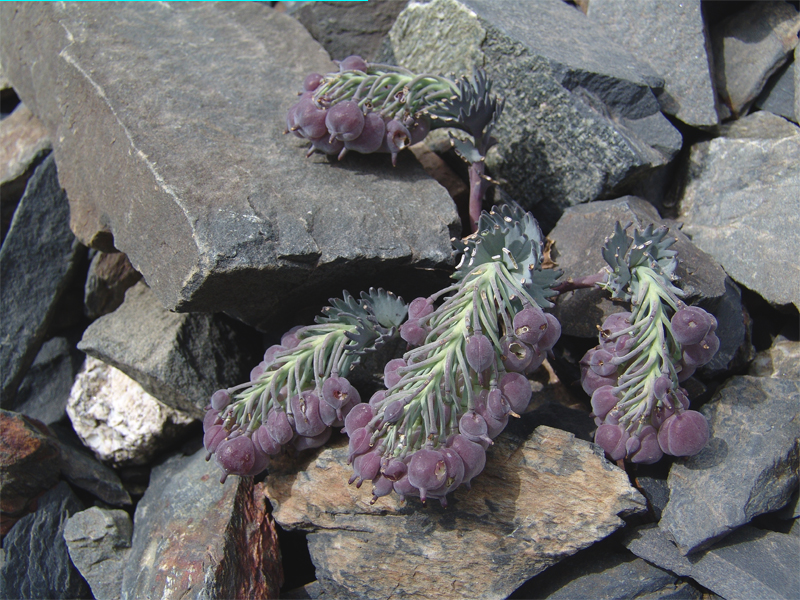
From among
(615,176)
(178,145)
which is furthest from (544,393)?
(178,145)

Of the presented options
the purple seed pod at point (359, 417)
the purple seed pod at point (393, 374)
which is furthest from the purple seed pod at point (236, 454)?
the purple seed pod at point (393, 374)

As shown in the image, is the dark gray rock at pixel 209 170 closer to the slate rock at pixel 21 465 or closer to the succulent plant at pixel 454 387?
the succulent plant at pixel 454 387

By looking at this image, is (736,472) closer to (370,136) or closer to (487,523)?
(487,523)

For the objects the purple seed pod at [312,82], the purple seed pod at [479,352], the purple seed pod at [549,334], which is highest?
the purple seed pod at [312,82]

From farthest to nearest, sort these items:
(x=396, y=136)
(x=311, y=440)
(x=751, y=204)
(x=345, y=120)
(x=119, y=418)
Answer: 1. (x=119, y=418)
2. (x=751, y=204)
3. (x=396, y=136)
4. (x=345, y=120)
5. (x=311, y=440)

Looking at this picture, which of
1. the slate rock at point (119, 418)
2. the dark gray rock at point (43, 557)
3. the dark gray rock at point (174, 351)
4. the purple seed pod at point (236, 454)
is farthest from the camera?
the slate rock at point (119, 418)

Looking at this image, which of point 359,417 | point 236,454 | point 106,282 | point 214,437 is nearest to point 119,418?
point 106,282

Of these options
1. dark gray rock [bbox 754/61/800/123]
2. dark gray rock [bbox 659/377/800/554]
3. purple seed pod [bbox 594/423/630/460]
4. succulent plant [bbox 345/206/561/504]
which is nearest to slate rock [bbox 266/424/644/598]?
purple seed pod [bbox 594/423/630/460]

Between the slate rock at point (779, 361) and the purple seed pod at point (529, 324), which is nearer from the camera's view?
the purple seed pod at point (529, 324)
